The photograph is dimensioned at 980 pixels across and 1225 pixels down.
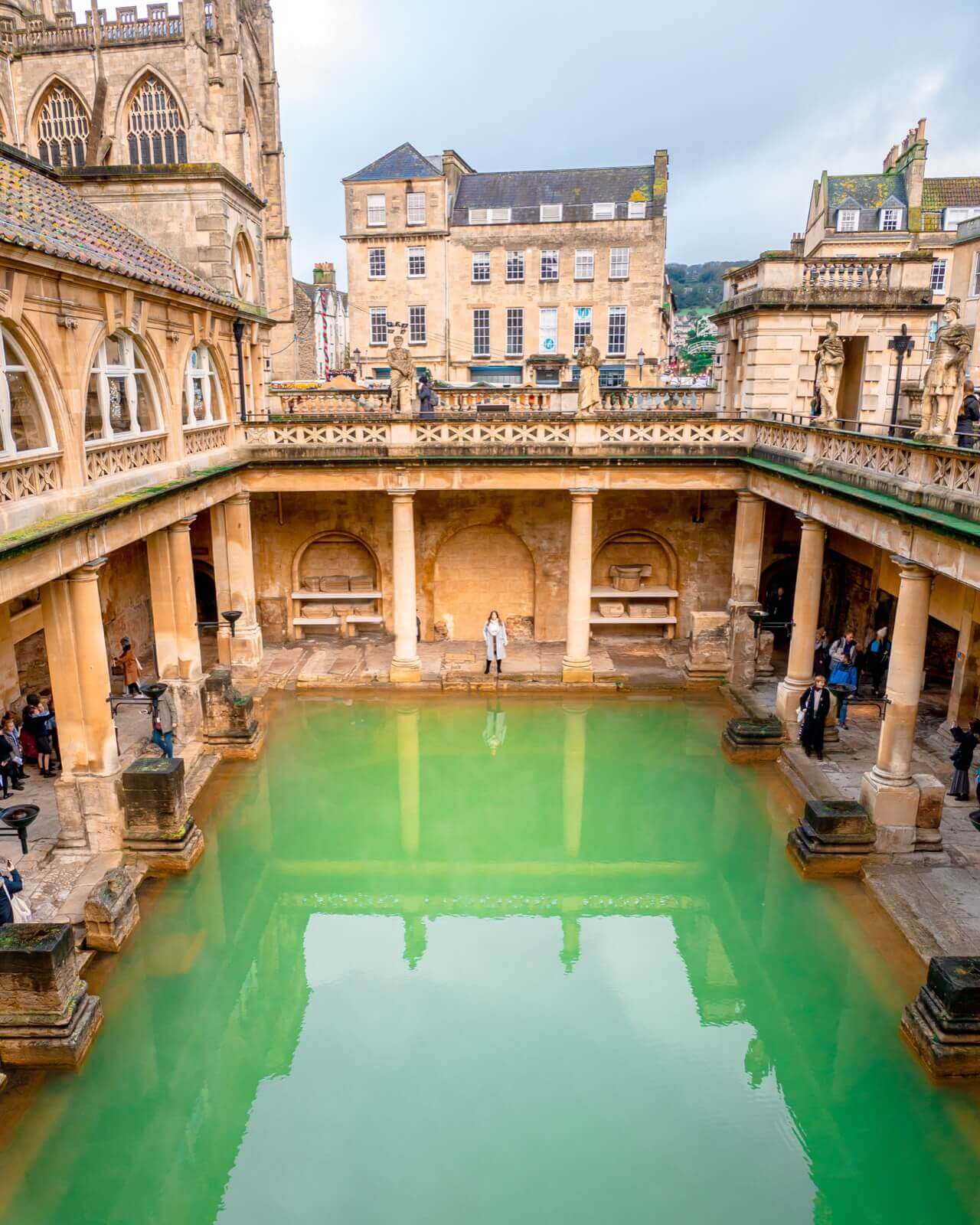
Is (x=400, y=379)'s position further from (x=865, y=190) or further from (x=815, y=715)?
(x=865, y=190)

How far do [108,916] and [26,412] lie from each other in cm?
658

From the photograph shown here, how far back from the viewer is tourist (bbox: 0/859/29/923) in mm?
9711

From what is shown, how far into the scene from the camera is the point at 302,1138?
836cm

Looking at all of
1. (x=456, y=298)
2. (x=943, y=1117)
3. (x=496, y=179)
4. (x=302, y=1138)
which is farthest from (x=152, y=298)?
(x=496, y=179)

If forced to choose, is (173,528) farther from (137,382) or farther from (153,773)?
(153,773)

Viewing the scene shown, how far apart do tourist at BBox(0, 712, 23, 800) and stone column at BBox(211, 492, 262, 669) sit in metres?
5.74

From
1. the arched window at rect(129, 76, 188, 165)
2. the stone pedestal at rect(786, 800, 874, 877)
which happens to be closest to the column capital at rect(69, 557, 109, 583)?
the stone pedestal at rect(786, 800, 874, 877)

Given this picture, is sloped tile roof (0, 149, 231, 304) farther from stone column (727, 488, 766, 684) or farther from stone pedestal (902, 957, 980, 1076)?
stone pedestal (902, 957, 980, 1076)

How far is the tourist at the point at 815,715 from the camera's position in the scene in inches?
604

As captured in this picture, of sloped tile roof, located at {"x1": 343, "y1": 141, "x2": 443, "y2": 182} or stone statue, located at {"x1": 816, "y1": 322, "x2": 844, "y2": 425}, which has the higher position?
sloped tile roof, located at {"x1": 343, "y1": 141, "x2": 443, "y2": 182}

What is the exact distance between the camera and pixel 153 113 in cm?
2041

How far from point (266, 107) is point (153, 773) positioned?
22.1 m

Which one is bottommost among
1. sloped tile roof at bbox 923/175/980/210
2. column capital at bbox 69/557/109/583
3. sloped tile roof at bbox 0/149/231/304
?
column capital at bbox 69/557/109/583

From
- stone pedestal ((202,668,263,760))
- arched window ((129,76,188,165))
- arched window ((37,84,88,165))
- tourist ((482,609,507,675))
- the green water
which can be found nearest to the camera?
the green water
